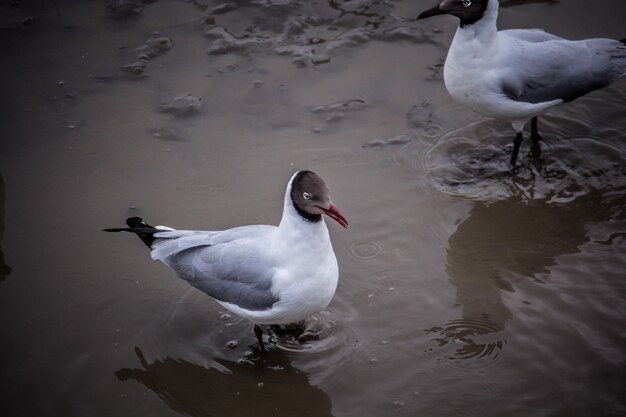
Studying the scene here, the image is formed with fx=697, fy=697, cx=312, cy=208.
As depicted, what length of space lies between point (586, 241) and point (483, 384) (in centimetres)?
182

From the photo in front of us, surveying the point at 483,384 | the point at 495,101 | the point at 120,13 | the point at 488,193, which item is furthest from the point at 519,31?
the point at 120,13

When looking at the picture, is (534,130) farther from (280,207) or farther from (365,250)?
(280,207)

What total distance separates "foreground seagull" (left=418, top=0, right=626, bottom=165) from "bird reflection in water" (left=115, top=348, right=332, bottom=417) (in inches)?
118

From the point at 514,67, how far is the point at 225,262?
324 centimetres

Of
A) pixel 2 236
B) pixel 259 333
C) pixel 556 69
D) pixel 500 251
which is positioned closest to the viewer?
pixel 259 333

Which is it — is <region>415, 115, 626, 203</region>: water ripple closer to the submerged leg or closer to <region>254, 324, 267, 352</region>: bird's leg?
the submerged leg

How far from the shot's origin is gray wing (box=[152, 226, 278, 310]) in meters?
4.79

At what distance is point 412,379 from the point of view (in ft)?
15.9

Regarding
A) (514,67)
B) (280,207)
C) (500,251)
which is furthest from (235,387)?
(514,67)

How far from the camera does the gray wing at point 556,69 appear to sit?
6270mm

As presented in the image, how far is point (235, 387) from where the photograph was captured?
193 inches

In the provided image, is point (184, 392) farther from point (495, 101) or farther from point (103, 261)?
point (495, 101)

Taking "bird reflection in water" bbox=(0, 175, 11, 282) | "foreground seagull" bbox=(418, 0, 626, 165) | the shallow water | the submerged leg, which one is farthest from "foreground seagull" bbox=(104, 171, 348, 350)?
the submerged leg

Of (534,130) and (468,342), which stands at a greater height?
(534,130)
